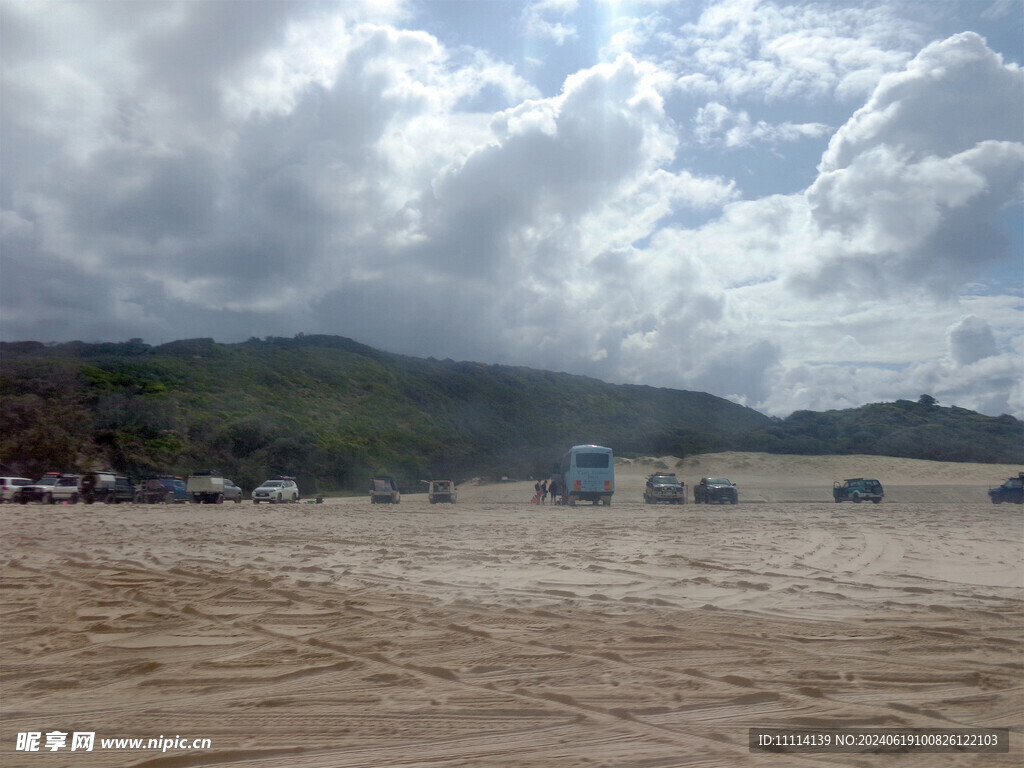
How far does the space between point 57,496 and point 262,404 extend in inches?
1432

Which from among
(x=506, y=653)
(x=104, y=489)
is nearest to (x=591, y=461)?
(x=104, y=489)

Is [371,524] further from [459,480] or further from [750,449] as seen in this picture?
[750,449]

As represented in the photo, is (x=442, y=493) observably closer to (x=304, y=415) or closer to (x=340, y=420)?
(x=304, y=415)

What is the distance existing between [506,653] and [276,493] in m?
37.7

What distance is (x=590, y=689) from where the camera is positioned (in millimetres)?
5070

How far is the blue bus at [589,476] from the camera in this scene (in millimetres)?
36719

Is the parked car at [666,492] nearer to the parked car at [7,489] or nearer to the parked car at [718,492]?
the parked car at [718,492]

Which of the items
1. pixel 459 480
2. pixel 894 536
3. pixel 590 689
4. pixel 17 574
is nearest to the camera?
pixel 590 689

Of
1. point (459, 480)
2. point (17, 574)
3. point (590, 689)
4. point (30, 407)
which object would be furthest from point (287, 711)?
point (459, 480)

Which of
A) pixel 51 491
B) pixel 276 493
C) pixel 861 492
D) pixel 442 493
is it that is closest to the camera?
pixel 51 491

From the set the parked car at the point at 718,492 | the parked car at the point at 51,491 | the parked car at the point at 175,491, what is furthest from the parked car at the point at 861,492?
the parked car at the point at 51,491

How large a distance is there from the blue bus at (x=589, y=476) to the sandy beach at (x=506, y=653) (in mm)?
24349

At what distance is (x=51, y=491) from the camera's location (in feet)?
108

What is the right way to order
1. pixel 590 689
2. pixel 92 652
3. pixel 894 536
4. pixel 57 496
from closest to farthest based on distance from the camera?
pixel 590 689 → pixel 92 652 → pixel 894 536 → pixel 57 496
